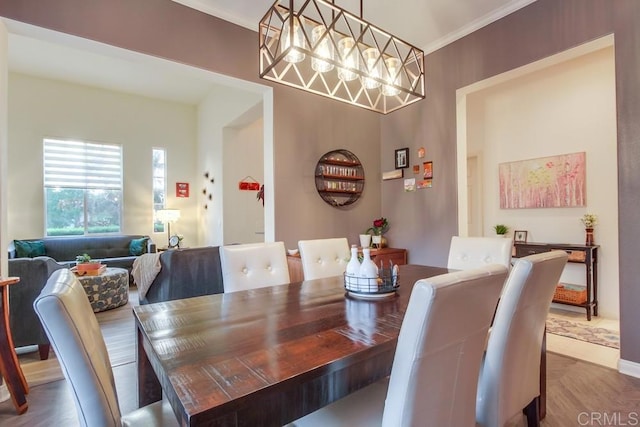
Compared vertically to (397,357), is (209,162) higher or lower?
higher

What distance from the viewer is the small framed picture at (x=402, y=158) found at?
4031 mm

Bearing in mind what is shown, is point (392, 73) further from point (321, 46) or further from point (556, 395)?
point (556, 395)

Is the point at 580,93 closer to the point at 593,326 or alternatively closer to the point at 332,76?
the point at 593,326

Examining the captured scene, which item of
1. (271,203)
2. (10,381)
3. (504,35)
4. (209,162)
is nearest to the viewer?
(10,381)

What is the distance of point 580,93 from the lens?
12.0 feet

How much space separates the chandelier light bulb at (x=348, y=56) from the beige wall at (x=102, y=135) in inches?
229

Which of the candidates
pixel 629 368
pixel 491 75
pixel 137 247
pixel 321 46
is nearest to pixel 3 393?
pixel 321 46

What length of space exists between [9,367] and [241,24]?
323cm

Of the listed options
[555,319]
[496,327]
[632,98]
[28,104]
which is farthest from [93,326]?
[28,104]

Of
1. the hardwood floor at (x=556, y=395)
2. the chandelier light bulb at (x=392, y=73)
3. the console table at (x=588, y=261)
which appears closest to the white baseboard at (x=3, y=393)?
the hardwood floor at (x=556, y=395)

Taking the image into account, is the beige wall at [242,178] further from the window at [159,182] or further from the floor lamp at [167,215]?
the window at [159,182]

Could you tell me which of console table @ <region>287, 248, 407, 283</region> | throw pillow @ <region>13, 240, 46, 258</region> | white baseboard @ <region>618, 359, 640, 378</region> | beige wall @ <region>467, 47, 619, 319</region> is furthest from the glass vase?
throw pillow @ <region>13, 240, 46, 258</region>

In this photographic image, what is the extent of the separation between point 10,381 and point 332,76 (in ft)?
13.0

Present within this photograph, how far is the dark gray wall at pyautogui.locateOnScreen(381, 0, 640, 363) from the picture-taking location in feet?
7.56
